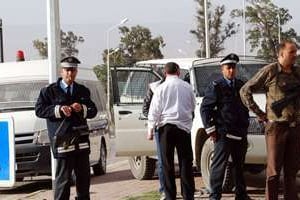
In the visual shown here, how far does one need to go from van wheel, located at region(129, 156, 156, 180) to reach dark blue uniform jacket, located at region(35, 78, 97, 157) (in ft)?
14.5

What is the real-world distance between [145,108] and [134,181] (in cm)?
319

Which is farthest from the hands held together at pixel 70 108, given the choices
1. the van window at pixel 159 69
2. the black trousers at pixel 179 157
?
the van window at pixel 159 69

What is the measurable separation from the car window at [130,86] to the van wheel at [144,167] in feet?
4.24

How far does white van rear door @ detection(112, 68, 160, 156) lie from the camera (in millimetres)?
11438

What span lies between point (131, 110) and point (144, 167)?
168cm

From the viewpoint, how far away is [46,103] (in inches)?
326

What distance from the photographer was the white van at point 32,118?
12.7 metres

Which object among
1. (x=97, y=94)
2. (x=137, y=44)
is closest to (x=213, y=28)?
(x=137, y=44)

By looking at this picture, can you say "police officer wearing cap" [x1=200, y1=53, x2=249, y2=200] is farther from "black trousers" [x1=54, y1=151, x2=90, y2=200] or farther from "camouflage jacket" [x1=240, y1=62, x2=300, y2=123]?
"black trousers" [x1=54, y1=151, x2=90, y2=200]

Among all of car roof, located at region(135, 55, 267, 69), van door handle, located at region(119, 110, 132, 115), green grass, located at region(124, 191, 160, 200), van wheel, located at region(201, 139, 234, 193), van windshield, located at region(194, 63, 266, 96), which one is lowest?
green grass, located at region(124, 191, 160, 200)

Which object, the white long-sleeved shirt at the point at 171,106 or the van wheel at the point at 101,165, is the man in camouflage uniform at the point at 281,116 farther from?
the van wheel at the point at 101,165

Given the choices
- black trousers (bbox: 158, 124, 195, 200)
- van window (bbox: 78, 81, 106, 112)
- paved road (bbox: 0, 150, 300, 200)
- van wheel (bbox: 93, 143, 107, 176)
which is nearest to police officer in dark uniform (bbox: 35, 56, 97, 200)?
black trousers (bbox: 158, 124, 195, 200)

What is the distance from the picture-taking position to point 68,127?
822cm

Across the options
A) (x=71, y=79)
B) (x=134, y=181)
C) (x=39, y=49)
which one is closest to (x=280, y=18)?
(x=39, y=49)
